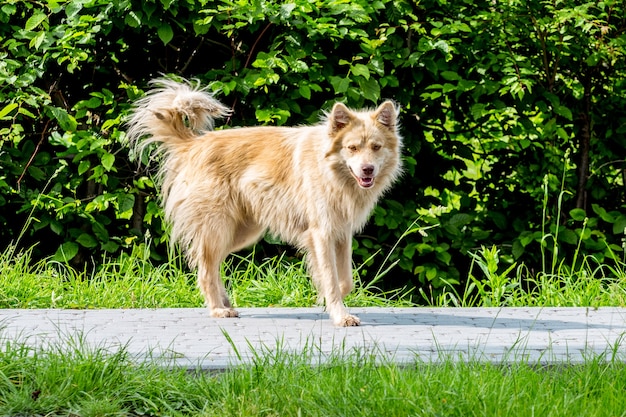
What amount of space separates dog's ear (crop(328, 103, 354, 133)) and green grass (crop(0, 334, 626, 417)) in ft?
7.15

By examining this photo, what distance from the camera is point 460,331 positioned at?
5.91m

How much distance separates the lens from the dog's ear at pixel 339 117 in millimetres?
6250

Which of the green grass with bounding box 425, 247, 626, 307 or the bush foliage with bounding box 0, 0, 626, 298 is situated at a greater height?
the bush foliage with bounding box 0, 0, 626, 298

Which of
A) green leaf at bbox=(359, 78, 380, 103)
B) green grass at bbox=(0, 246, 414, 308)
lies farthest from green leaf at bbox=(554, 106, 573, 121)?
green grass at bbox=(0, 246, 414, 308)

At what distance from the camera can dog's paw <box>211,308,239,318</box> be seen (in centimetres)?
649

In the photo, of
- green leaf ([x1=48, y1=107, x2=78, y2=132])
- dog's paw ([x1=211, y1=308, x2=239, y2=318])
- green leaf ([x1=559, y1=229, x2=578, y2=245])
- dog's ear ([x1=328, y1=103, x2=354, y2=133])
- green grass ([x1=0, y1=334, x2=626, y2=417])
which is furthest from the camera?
green leaf ([x1=559, y1=229, x2=578, y2=245])

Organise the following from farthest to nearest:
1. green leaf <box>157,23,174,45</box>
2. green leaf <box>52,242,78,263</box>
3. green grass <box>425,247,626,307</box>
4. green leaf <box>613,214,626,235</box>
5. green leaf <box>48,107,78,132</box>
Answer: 1. green leaf <box>613,214,626,235</box>
2. green leaf <box>52,242,78,263</box>
3. green leaf <box>48,107,78,132</box>
4. green leaf <box>157,23,174,45</box>
5. green grass <box>425,247,626,307</box>

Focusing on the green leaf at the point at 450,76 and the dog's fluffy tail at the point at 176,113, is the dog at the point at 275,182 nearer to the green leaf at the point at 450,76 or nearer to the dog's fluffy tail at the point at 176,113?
the dog's fluffy tail at the point at 176,113

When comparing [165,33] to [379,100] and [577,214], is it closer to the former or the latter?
[379,100]

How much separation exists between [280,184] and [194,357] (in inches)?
77.4

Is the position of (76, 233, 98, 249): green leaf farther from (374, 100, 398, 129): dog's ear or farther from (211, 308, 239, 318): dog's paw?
(374, 100, 398, 129): dog's ear

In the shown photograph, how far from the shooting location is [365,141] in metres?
6.27

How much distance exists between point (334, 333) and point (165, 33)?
293 cm

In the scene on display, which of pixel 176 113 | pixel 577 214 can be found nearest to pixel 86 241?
pixel 176 113
